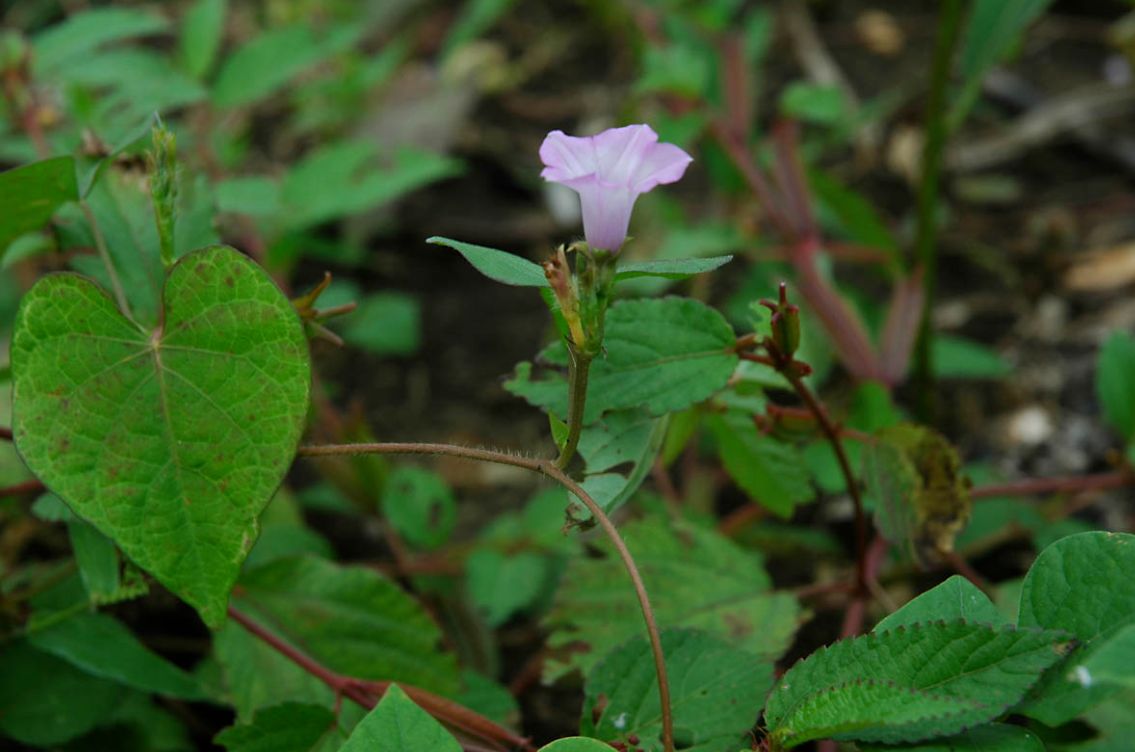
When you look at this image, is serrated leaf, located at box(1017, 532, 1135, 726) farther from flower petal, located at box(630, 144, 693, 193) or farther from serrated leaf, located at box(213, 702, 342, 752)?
serrated leaf, located at box(213, 702, 342, 752)

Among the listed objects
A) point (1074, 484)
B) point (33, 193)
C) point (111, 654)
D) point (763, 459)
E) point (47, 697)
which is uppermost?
point (33, 193)

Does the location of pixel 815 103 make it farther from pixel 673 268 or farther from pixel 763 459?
pixel 673 268

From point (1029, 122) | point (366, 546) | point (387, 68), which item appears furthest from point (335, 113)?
point (1029, 122)

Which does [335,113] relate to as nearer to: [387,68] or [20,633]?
[387,68]

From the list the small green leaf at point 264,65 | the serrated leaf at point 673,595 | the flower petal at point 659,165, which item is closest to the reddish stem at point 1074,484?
the serrated leaf at point 673,595

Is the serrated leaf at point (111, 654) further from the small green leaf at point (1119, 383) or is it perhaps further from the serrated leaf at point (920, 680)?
the small green leaf at point (1119, 383)

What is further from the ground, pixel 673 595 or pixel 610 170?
pixel 610 170

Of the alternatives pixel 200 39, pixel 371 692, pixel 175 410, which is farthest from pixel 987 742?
pixel 200 39
